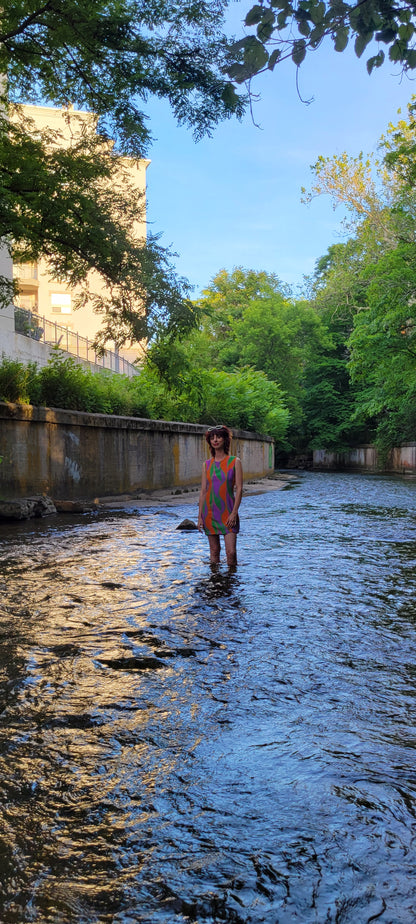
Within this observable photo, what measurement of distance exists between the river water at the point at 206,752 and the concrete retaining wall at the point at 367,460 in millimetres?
35147

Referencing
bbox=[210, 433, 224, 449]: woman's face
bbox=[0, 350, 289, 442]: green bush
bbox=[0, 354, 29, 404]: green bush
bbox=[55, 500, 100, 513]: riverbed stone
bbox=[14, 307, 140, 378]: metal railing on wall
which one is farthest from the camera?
bbox=[14, 307, 140, 378]: metal railing on wall

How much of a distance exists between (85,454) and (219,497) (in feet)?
22.0

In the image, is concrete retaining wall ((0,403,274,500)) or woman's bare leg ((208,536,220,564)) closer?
woman's bare leg ((208,536,220,564))

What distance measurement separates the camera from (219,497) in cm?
703

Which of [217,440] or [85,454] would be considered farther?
[85,454]

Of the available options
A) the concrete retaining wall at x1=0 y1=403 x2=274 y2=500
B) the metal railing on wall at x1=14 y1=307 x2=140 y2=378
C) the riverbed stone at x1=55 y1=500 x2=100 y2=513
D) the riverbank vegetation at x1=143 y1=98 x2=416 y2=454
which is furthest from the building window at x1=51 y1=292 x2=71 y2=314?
the riverbed stone at x1=55 y1=500 x2=100 y2=513

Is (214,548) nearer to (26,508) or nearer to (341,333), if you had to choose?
(26,508)

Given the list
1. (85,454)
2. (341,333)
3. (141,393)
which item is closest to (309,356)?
(341,333)

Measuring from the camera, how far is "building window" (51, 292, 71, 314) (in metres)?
45.2

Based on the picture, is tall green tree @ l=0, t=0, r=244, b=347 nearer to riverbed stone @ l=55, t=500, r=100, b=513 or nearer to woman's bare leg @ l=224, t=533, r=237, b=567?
riverbed stone @ l=55, t=500, r=100, b=513

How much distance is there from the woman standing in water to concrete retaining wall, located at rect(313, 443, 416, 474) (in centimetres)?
3307

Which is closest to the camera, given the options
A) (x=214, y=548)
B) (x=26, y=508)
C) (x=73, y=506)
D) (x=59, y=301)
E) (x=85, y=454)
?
(x=214, y=548)

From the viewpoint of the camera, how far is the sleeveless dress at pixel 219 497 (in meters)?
7.01

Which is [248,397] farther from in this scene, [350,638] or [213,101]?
[350,638]
